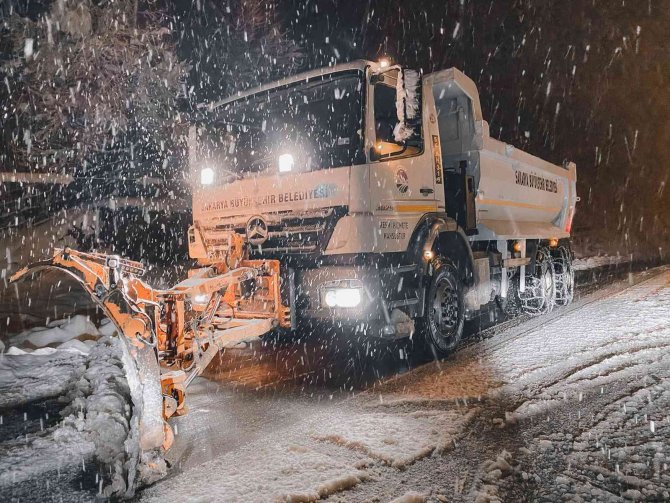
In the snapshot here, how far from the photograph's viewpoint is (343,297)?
4965 mm

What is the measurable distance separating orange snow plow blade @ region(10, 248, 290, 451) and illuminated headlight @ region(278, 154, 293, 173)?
1.01m

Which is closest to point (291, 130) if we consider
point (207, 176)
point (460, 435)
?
point (207, 176)

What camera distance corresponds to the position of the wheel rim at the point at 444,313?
6008 millimetres

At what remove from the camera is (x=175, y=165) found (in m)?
12.3

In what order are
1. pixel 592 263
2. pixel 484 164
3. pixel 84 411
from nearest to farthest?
pixel 84 411, pixel 484 164, pixel 592 263

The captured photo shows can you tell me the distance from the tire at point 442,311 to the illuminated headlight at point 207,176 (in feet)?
9.06

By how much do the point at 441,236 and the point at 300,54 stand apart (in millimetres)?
7868

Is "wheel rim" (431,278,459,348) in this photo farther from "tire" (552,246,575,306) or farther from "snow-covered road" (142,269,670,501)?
"tire" (552,246,575,306)

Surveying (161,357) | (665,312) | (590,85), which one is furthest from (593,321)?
(590,85)

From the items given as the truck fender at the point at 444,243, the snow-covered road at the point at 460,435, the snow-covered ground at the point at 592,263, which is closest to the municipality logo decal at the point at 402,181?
the truck fender at the point at 444,243

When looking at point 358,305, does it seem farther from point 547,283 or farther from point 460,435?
point 547,283

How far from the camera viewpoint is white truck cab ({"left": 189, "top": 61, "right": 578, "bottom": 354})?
16.5ft

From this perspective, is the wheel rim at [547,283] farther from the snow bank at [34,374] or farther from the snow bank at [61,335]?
the snow bank at [34,374]

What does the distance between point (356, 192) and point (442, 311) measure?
6.71ft
